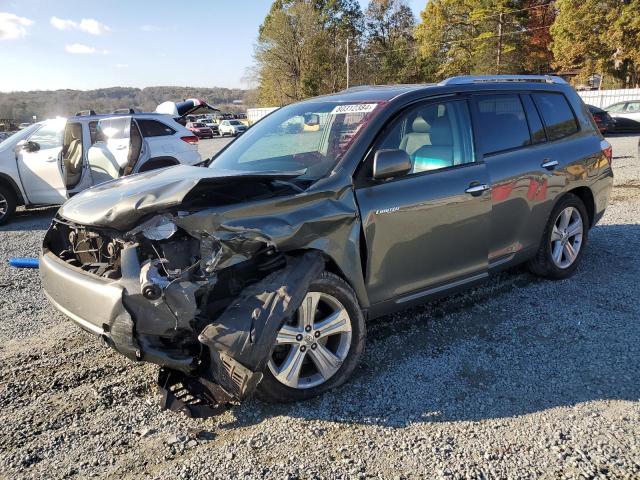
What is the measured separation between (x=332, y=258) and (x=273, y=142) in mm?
1413

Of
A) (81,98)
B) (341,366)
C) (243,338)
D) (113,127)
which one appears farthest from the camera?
(81,98)

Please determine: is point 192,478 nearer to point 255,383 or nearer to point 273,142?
point 255,383

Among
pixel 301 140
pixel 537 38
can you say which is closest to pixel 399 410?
pixel 301 140

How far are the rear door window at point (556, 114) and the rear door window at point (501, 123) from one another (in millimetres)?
326

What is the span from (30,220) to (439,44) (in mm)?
47789

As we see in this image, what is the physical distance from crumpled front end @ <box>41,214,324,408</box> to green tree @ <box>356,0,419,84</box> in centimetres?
5274

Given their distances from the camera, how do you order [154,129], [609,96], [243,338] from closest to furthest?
1. [243,338]
2. [154,129]
3. [609,96]

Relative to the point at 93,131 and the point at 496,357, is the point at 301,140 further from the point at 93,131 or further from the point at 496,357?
the point at 93,131

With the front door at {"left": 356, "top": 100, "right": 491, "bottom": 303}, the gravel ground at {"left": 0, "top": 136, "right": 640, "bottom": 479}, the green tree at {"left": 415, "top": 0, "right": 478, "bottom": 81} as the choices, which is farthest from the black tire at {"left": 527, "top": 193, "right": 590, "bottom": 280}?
the green tree at {"left": 415, "top": 0, "right": 478, "bottom": 81}

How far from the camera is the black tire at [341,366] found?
2.89 m

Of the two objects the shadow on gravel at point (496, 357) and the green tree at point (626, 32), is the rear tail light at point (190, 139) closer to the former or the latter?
the shadow on gravel at point (496, 357)

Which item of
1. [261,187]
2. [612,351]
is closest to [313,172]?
[261,187]

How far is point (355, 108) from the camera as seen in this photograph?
3.70m

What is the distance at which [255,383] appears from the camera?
2.64 meters
